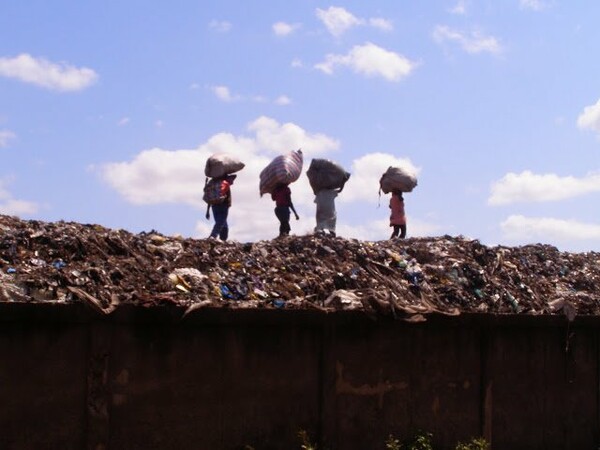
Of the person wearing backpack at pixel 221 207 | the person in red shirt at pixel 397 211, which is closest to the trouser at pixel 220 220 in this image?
the person wearing backpack at pixel 221 207

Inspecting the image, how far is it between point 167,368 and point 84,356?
673mm

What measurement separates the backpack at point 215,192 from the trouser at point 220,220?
12 cm

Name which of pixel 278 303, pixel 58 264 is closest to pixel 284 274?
pixel 278 303

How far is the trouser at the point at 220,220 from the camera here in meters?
11.8

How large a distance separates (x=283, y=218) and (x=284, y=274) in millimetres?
3506

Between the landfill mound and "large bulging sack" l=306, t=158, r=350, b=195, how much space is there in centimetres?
168

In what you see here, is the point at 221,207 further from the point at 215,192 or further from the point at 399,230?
the point at 399,230

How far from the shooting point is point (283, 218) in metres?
12.4

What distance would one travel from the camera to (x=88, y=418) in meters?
6.41

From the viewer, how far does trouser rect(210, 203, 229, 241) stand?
11812 millimetres

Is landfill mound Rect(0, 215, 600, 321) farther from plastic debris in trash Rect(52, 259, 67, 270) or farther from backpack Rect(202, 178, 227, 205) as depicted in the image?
backpack Rect(202, 178, 227, 205)

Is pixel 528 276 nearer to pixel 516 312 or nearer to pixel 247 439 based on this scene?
pixel 516 312

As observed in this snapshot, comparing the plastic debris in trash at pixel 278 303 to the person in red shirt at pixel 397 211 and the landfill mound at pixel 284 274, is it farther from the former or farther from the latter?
the person in red shirt at pixel 397 211

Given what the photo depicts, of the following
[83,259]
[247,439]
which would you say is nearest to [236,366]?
[247,439]
